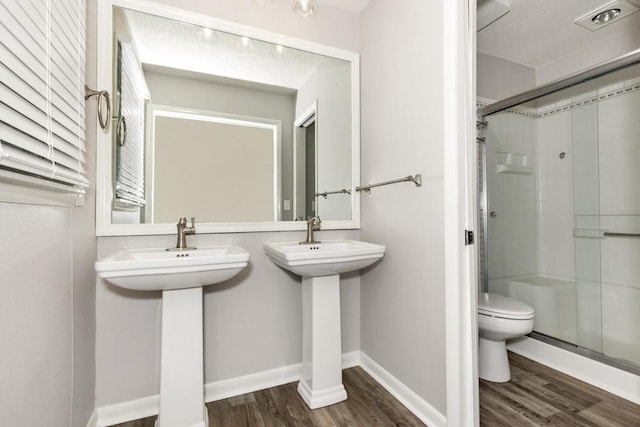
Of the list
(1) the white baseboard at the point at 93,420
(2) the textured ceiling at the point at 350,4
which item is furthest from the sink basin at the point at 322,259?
(2) the textured ceiling at the point at 350,4

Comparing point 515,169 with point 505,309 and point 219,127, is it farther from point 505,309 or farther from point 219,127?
point 219,127

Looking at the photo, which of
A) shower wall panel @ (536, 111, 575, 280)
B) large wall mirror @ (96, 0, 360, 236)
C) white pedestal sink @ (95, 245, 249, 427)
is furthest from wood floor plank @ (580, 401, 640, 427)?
white pedestal sink @ (95, 245, 249, 427)

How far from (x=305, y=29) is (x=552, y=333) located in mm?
2657

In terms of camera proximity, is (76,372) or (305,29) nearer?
(76,372)

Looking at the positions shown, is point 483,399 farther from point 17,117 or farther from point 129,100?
point 129,100

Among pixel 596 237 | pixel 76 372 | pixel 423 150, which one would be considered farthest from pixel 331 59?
pixel 596 237

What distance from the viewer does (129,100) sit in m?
1.63

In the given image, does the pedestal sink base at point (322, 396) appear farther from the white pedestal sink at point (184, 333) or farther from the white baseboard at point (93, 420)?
the white baseboard at point (93, 420)

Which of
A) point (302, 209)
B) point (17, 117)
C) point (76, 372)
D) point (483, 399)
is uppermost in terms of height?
point (17, 117)

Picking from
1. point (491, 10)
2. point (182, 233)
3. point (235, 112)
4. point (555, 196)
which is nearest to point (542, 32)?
point (491, 10)

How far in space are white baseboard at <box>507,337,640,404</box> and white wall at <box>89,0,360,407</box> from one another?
48.2 inches

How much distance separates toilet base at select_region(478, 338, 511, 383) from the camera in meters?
1.88

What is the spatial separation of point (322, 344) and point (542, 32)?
8.75 feet

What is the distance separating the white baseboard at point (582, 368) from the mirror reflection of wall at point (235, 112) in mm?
Result: 1617
